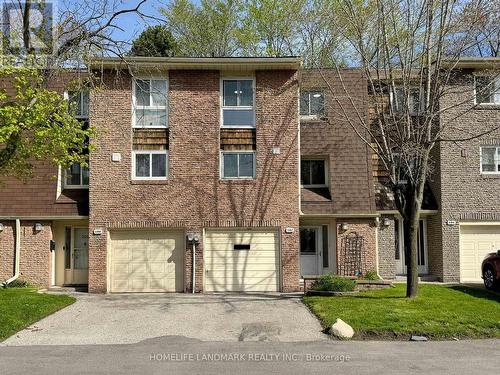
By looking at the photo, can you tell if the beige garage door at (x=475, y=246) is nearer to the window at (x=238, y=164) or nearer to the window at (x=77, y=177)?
the window at (x=238, y=164)

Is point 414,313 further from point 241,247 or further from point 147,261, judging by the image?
point 147,261

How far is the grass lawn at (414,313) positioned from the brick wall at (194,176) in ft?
11.6

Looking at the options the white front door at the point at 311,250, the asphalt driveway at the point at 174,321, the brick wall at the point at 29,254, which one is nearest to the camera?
the asphalt driveway at the point at 174,321

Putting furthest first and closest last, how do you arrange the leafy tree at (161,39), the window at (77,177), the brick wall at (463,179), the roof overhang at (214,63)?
1. the leafy tree at (161,39)
2. the brick wall at (463,179)
3. the window at (77,177)
4. the roof overhang at (214,63)

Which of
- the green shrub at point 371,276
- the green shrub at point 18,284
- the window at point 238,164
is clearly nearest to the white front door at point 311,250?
the green shrub at point 371,276

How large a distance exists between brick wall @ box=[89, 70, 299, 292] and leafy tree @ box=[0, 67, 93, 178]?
3.48 meters

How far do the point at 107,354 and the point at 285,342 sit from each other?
134 inches

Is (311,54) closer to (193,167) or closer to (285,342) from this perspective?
(193,167)

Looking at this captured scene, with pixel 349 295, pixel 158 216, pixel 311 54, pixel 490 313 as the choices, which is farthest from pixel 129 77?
pixel 490 313

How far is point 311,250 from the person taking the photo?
20.0 metres

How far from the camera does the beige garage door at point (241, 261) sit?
1788cm

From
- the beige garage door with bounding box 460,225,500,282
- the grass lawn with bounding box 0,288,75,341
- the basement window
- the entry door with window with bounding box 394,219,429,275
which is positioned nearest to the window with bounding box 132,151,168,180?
the basement window

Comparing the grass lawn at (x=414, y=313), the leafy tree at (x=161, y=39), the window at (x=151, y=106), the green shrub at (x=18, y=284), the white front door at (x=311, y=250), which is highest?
the leafy tree at (x=161, y=39)

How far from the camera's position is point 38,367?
346 inches
